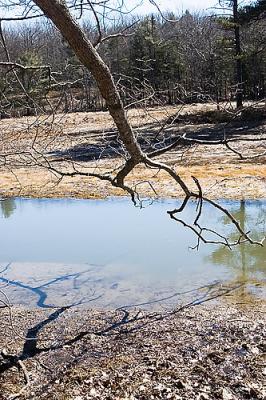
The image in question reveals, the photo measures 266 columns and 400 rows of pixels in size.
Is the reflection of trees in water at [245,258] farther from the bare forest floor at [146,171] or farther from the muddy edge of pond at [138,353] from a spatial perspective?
the bare forest floor at [146,171]

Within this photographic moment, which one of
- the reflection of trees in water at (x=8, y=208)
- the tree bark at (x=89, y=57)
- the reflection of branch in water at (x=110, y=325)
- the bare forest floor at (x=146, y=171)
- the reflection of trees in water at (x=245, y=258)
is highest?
the tree bark at (x=89, y=57)

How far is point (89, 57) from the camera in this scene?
9.15 ft

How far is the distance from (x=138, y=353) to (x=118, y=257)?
3355mm

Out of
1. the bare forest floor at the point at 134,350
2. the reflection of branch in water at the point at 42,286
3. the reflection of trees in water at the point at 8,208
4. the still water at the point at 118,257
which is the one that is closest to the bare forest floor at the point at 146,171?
the reflection of trees in water at the point at 8,208

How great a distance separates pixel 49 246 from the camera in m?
9.73

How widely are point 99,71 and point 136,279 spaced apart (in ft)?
16.7

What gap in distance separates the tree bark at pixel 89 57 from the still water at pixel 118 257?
3.93m

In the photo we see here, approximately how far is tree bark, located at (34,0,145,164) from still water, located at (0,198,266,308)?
3930 millimetres

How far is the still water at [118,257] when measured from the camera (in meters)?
7.25

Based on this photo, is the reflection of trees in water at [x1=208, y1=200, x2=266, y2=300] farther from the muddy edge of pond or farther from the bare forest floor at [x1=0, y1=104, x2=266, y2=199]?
the bare forest floor at [x1=0, y1=104, x2=266, y2=199]

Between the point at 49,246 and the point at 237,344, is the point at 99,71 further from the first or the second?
the point at 49,246

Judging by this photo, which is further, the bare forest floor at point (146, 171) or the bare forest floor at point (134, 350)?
the bare forest floor at point (146, 171)

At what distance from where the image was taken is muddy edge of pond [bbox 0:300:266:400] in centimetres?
473

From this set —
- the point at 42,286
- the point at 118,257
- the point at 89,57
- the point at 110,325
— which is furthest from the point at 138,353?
the point at 89,57
